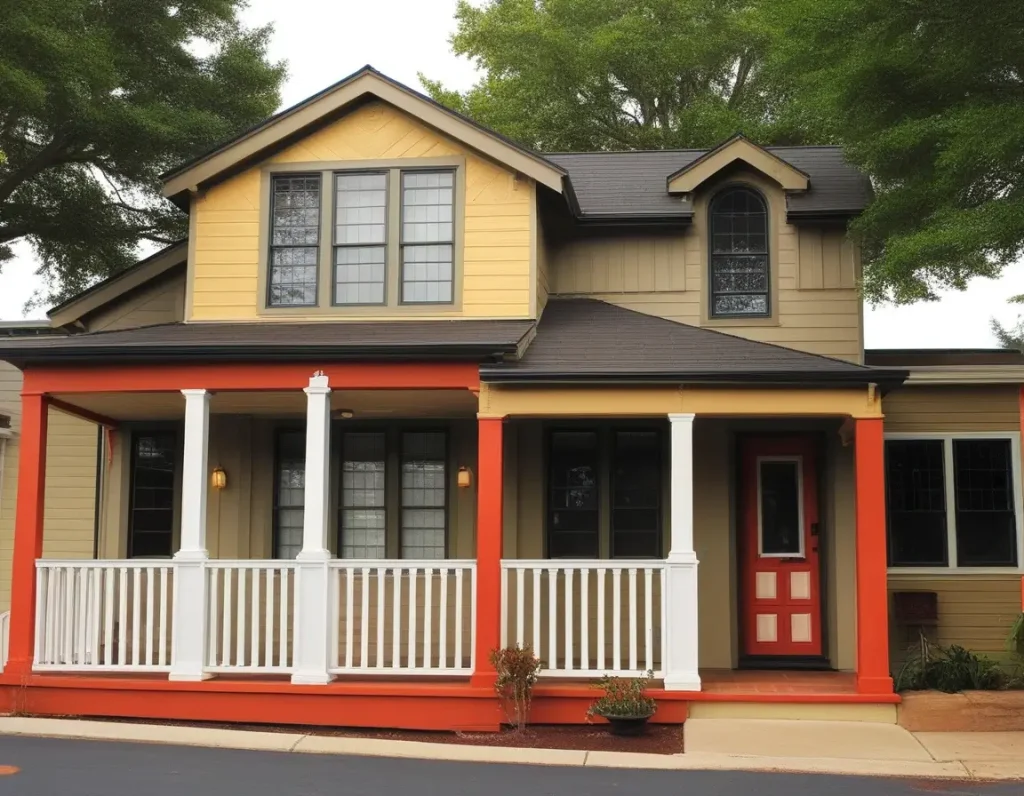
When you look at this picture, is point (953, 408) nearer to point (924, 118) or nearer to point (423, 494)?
point (924, 118)

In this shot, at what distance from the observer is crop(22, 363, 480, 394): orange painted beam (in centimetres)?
1047

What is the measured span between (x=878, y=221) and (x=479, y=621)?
581 centimetres

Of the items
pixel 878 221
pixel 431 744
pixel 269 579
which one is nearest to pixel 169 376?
pixel 269 579

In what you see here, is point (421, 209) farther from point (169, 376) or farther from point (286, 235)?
point (169, 376)

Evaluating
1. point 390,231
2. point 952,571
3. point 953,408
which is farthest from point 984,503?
point 390,231

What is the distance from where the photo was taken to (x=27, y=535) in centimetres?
Answer: 1078

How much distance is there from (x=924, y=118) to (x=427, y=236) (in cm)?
528

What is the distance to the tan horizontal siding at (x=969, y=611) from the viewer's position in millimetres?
11859

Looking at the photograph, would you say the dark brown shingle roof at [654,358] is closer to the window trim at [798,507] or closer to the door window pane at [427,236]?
the door window pane at [427,236]

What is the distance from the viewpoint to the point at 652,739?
9.69 meters

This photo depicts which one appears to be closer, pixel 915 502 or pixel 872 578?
pixel 872 578

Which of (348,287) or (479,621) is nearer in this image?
(479,621)

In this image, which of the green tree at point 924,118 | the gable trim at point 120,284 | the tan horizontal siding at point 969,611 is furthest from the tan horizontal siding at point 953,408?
the gable trim at point 120,284

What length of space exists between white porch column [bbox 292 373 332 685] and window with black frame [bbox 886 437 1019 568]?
5.93 m
